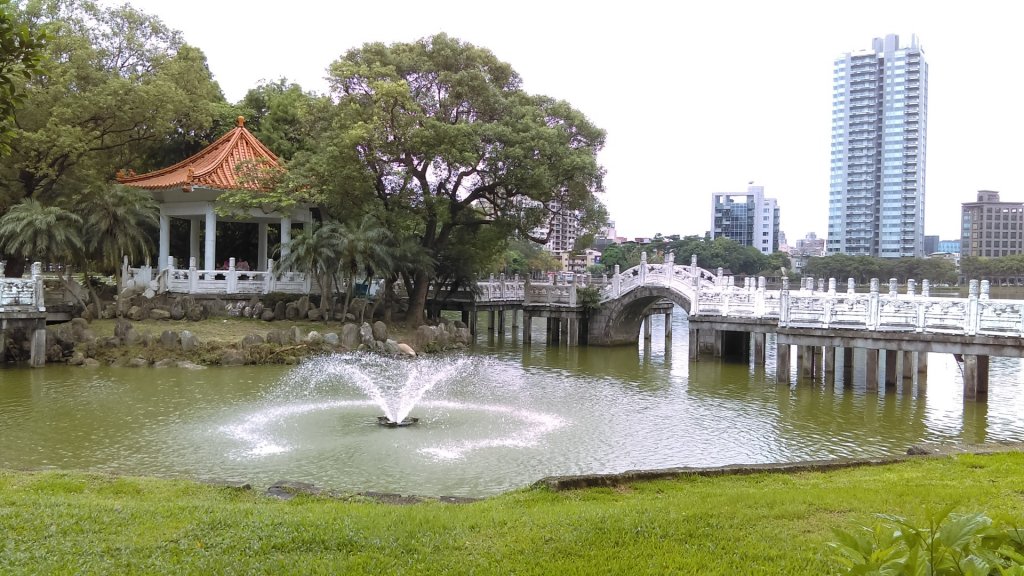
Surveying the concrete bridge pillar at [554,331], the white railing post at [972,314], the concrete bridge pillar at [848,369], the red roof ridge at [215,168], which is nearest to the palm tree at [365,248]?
the red roof ridge at [215,168]

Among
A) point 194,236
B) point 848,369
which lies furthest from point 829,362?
point 194,236

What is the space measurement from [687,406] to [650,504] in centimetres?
1002

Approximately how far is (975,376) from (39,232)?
74.3ft

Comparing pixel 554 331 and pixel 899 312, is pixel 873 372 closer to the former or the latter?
pixel 899 312

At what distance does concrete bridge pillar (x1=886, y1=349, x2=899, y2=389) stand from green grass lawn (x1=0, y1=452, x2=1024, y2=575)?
38.6 feet

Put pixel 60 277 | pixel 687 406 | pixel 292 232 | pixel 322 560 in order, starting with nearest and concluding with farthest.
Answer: pixel 322 560, pixel 687 406, pixel 60 277, pixel 292 232

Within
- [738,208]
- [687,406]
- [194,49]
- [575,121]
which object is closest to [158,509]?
[687,406]

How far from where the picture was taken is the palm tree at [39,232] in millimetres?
19609

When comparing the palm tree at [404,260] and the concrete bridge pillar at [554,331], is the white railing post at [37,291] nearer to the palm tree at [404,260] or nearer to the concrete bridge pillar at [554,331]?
the palm tree at [404,260]

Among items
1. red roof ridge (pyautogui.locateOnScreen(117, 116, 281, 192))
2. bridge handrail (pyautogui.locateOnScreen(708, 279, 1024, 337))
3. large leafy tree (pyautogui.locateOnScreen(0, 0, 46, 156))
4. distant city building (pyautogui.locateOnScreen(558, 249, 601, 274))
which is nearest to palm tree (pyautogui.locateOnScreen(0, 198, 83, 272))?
red roof ridge (pyautogui.locateOnScreen(117, 116, 281, 192))

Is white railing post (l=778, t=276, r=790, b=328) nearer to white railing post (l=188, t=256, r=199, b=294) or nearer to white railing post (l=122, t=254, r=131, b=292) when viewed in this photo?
white railing post (l=188, t=256, r=199, b=294)

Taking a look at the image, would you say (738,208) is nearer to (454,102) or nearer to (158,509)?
(454,102)

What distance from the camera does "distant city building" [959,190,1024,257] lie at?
8088cm

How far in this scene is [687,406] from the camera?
51.4 ft
